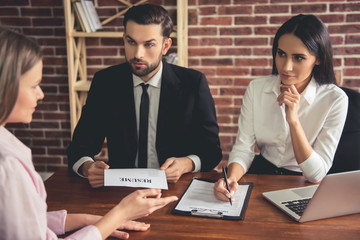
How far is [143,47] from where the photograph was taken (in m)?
1.77

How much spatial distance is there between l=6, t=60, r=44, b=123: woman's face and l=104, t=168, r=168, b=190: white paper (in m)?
0.44

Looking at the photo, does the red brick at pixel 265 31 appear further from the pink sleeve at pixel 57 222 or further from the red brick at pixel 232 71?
the pink sleeve at pixel 57 222

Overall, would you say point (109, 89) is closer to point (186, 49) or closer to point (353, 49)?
point (186, 49)

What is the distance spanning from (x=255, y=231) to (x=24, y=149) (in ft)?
2.15

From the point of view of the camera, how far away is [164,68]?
1899 millimetres

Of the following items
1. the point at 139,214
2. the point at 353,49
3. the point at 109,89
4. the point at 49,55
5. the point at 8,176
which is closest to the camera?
the point at 8,176

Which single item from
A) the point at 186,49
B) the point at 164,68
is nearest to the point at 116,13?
the point at 186,49

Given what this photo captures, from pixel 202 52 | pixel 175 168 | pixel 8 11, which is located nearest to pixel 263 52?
pixel 202 52

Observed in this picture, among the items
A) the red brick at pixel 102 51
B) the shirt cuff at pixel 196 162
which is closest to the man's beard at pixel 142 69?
the shirt cuff at pixel 196 162

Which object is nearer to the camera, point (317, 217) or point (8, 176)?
point (8, 176)

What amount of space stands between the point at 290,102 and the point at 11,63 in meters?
1.11

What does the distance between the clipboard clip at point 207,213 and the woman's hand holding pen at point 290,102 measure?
590mm

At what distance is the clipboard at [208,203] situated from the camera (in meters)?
1.14

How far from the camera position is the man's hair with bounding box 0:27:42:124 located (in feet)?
2.74
